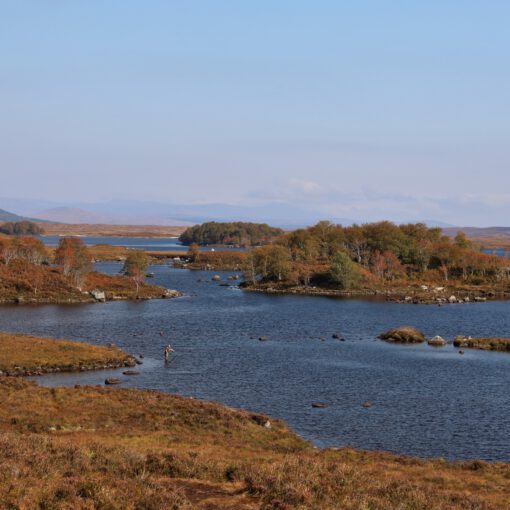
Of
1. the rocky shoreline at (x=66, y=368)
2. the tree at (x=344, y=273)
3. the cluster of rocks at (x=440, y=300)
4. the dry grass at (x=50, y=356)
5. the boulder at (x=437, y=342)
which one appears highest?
the tree at (x=344, y=273)

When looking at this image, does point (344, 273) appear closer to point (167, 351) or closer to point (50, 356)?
point (167, 351)

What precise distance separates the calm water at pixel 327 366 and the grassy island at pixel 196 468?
6901 millimetres

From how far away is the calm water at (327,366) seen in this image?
59219 mm

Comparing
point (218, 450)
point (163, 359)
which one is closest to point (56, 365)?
point (163, 359)

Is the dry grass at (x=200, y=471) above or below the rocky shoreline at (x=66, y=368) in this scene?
above

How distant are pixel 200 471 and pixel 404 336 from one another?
86.0m

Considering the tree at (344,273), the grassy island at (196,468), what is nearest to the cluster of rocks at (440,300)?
the tree at (344,273)

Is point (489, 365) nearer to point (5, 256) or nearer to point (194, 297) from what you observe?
point (194, 297)

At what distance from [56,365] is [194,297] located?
95.4 metres

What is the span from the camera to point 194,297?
176875 mm

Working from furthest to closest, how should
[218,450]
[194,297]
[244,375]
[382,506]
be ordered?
[194,297] → [244,375] → [218,450] → [382,506]

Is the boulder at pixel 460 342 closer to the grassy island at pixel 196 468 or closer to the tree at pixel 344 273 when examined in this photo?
the grassy island at pixel 196 468

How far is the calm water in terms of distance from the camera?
2331 inches

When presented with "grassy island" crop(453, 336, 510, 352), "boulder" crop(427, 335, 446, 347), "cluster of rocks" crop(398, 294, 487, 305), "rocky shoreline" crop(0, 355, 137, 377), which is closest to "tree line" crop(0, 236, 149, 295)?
"cluster of rocks" crop(398, 294, 487, 305)
